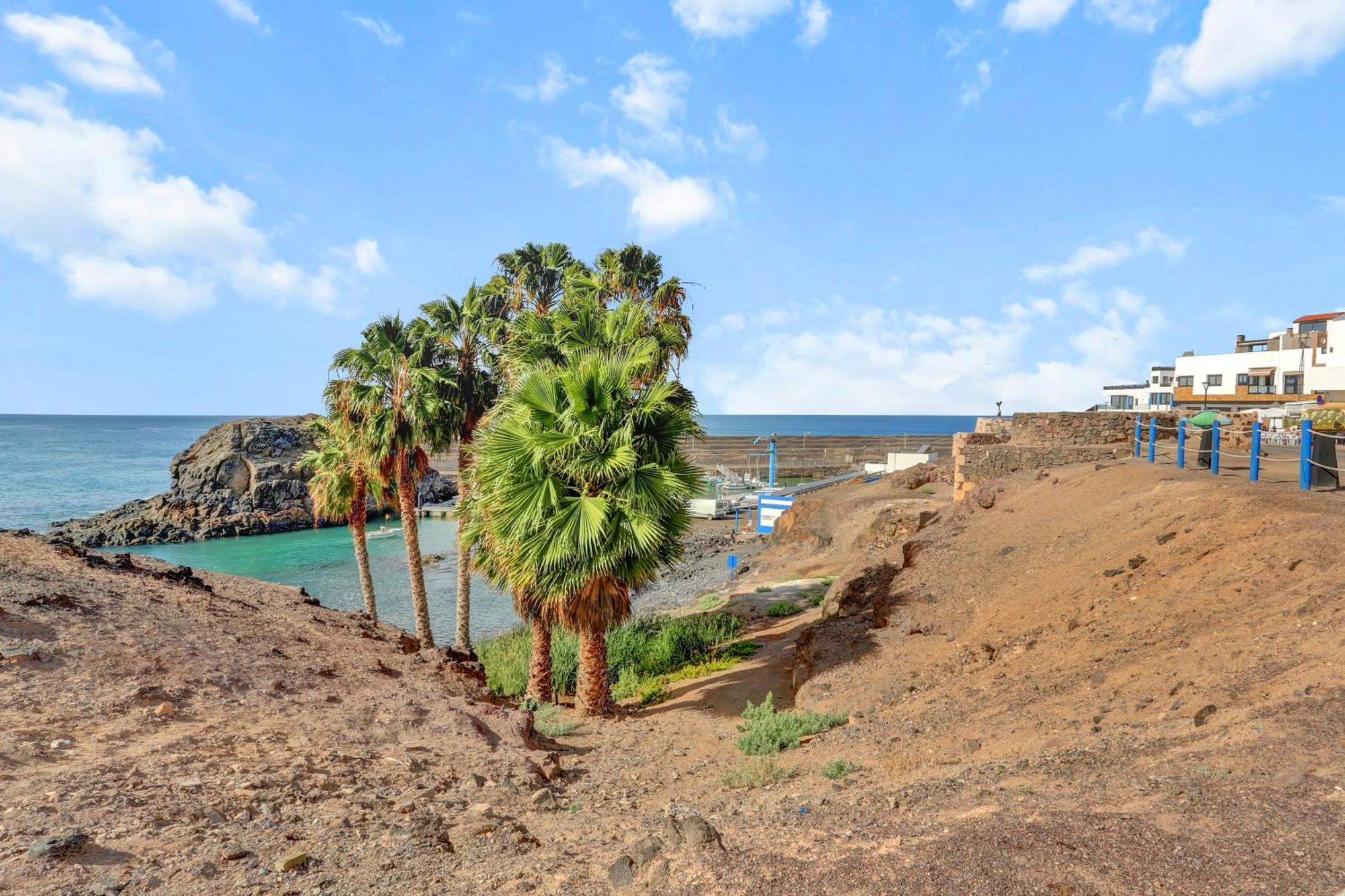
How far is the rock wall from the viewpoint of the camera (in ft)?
68.8

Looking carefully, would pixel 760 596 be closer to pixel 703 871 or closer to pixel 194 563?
pixel 703 871

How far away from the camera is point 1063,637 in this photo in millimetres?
9758

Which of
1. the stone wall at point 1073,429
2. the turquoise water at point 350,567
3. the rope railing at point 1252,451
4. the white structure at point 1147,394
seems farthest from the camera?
the white structure at point 1147,394

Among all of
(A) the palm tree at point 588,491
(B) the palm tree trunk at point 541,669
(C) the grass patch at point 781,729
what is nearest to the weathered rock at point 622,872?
(C) the grass patch at point 781,729

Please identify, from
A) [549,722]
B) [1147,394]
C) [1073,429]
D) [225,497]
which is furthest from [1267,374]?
[225,497]

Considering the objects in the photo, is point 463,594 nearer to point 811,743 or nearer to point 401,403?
point 401,403

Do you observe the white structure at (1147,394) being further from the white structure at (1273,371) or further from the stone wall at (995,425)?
the stone wall at (995,425)

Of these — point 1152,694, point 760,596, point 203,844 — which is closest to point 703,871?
point 203,844

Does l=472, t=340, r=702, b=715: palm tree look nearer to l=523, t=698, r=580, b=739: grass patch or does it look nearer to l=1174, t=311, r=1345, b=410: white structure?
l=523, t=698, r=580, b=739: grass patch

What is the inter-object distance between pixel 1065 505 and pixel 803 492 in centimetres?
3071

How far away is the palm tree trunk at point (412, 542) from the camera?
18.2 metres

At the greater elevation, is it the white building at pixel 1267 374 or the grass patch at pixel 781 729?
the white building at pixel 1267 374

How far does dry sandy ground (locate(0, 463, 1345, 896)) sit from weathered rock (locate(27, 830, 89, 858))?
0.06 metres

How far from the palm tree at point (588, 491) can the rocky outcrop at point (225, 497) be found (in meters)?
42.6
